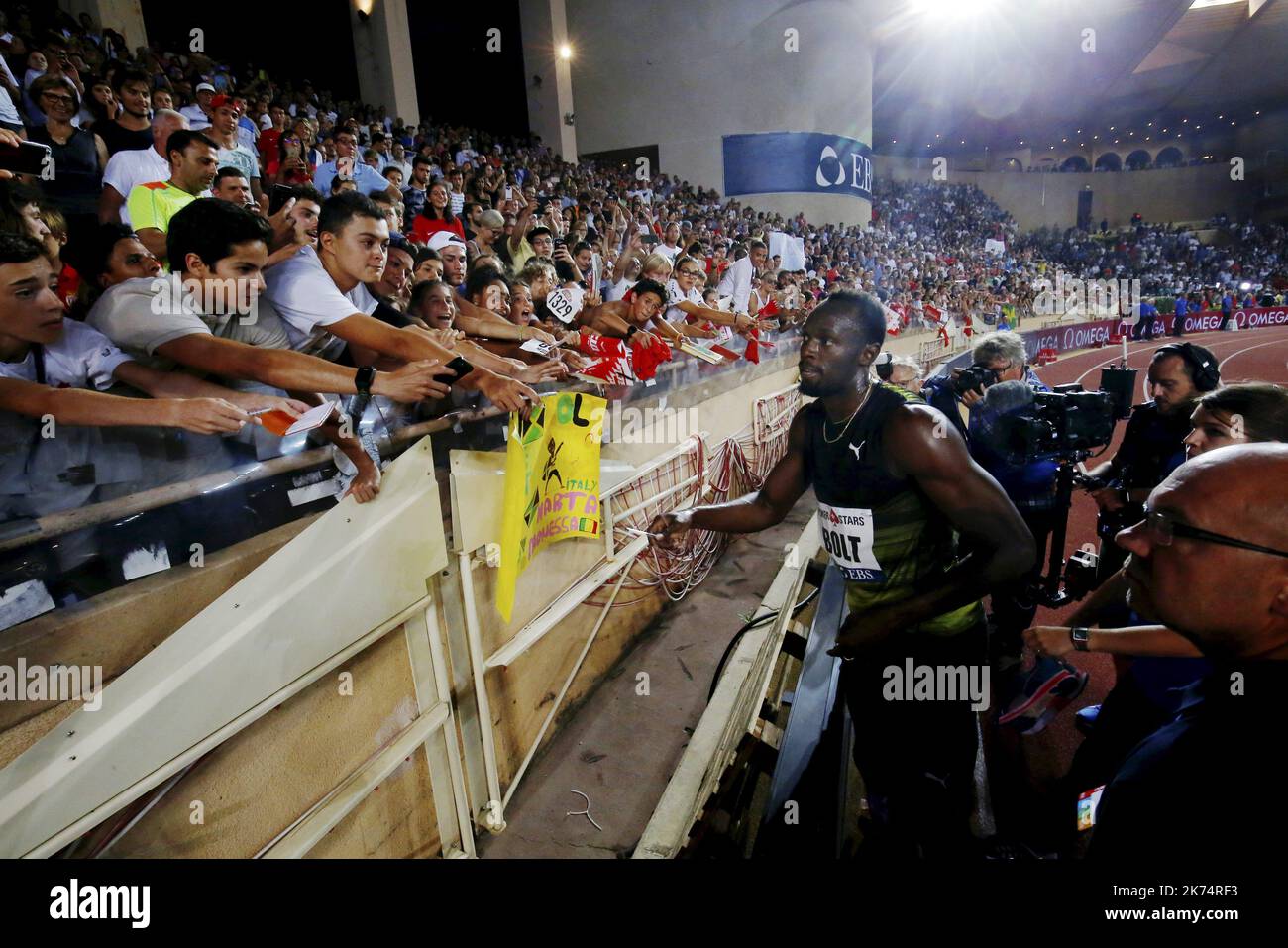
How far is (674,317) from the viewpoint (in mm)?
7496

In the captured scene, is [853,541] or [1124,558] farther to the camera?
[1124,558]

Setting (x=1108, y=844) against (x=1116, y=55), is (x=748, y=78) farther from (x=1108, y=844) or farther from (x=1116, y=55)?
(x=1108, y=844)

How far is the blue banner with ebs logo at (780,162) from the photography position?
2267 centimetres

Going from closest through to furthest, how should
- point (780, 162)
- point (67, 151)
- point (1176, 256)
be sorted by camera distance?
point (67, 151) → point (780, 162) → point (1176, 256)

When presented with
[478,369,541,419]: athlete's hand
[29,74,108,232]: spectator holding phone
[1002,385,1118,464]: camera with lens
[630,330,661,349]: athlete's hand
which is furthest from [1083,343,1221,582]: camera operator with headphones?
[29,74,108,232]: spectator holding phone

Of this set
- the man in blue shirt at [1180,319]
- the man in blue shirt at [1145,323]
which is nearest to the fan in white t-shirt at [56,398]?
the man in blue shirt at [1145,323]

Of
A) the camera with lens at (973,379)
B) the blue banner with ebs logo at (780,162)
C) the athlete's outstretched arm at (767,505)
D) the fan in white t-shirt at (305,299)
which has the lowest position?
A: the athlete's outstretched arm at (767,505)

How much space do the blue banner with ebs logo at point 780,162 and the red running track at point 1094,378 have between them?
35.0ft

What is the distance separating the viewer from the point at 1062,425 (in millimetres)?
3520

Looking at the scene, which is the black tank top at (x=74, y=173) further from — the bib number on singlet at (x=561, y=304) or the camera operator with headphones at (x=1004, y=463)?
the camera operator with headphones at (x=1004, y=463)

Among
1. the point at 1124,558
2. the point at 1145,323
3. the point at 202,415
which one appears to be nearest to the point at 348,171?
the point at 202,415

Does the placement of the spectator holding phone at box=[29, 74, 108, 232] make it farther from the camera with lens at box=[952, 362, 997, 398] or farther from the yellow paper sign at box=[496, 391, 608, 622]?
the camera with lens at box=[952, 362, 997, 398]

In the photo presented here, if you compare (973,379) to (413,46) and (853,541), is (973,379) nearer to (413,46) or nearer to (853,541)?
(853,541)

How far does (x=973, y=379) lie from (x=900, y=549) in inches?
77.3
